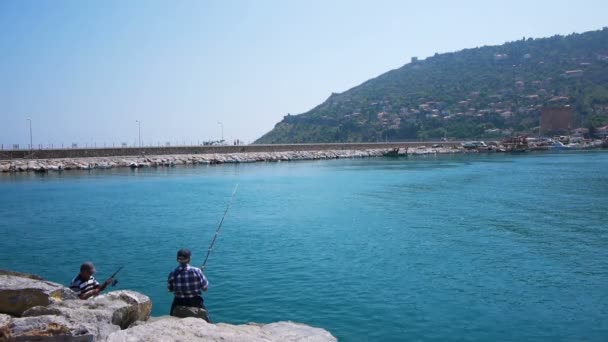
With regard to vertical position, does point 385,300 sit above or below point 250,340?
below

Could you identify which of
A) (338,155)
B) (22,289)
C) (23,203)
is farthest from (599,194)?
(338,155)

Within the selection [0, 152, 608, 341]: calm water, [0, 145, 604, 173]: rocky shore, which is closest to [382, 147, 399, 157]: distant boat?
[0, 145, 604, 173]: rocky shore

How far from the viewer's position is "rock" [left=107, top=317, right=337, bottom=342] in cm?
600

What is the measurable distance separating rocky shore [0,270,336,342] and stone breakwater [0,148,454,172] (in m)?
48.4

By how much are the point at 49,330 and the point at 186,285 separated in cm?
226

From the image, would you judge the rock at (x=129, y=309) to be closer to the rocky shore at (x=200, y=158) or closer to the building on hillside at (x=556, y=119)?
the rocky shore at (x=200, y=158)

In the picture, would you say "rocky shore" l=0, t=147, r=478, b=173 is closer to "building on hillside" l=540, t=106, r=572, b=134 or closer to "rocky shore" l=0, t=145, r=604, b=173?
"rocky shore" l=0, t=145, r=604, b=173

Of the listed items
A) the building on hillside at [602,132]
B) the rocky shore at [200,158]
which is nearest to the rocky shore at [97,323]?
the rocky shore at [200,158]

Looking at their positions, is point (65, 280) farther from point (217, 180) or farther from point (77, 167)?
point (77, 167)

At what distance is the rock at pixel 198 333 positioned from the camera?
600 cm

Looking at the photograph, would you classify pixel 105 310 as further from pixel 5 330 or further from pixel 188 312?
pixel 188 312

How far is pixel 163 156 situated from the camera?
6581 centimetres

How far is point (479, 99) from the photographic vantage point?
14775cm

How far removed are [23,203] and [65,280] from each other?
17.6 m
